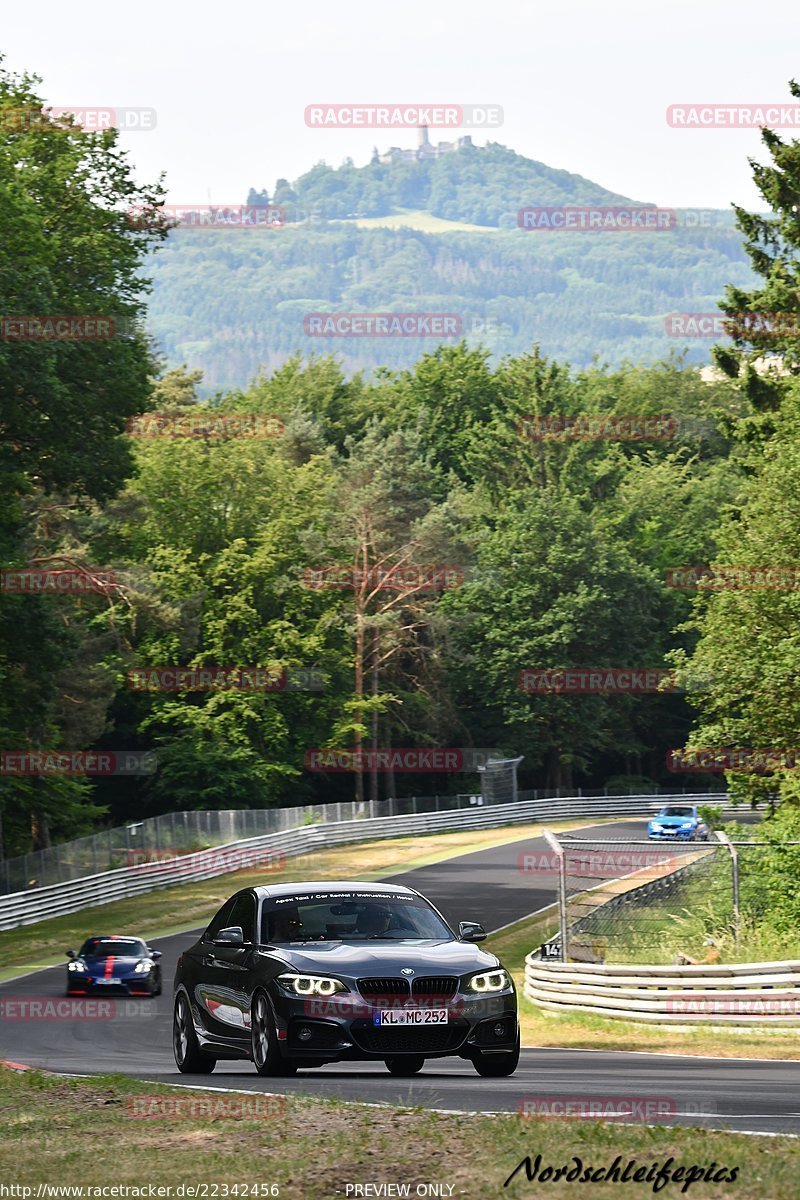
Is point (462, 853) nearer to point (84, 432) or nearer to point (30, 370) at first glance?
point (84, 432)

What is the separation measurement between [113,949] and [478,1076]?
1932 cm

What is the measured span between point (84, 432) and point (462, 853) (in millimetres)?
24272

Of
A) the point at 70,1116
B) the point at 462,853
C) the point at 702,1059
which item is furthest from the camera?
the point at 462,853

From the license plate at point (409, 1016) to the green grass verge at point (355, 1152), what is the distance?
5.93ft

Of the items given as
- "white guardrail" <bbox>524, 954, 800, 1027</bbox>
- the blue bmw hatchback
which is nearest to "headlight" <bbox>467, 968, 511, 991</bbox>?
"white guardrail" <bbox>524, 954, 800, 1027</bbox>

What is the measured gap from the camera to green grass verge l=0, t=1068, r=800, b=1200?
26.5ft

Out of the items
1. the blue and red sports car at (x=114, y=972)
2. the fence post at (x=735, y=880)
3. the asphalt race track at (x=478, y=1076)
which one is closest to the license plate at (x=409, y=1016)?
the asphalt race track at (x=478, y=1076)

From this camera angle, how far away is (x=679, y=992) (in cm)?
2227

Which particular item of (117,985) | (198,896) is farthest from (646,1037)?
(198,896)

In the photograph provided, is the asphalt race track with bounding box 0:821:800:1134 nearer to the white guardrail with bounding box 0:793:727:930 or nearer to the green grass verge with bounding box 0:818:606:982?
the green grass verge with bounding box 0:818:606:982

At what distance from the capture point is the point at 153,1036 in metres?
24.9

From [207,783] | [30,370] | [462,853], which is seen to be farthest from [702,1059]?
[207,783]

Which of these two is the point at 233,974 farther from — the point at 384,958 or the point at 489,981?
the point at 489,981

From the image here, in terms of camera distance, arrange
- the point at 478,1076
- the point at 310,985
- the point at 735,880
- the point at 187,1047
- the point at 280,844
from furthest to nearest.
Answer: the point at 280,844, the point at 735,880, the point at 187,1047, the point at 478,1076, the point at 310,985
